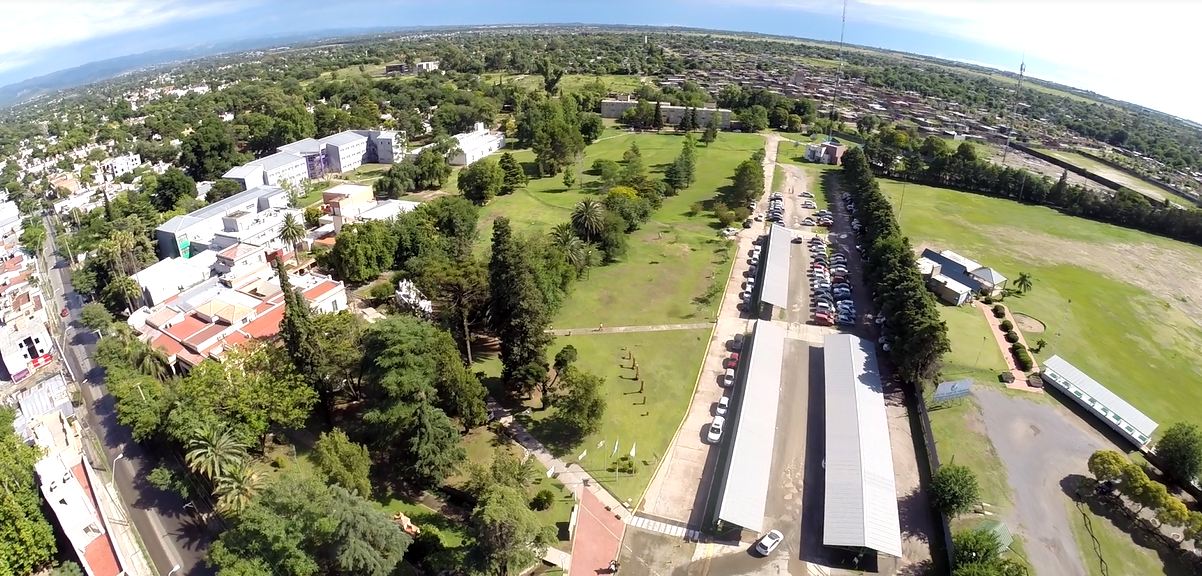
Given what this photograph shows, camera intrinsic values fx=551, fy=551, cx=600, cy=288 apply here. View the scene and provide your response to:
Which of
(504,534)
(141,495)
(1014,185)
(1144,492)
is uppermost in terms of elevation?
(1014,185)

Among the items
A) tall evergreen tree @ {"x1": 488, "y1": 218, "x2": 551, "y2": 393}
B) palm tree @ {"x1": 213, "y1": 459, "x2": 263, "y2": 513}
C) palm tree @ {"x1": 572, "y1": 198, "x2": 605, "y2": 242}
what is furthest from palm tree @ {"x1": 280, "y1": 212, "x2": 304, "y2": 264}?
palm tree @ {"x1": 213, "y1": 459, "x2": 263, "y2": 513}

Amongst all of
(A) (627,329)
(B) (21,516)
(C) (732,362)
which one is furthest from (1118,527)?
(B) (21,516)

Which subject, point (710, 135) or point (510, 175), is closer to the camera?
point (510, 175)

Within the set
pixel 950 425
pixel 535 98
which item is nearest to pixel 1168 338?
pixel 950 425

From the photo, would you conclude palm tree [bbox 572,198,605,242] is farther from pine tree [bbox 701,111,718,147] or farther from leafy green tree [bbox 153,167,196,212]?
leafy green tree [bbox 153,167,196,212]

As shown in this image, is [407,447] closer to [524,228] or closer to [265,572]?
[265,572]

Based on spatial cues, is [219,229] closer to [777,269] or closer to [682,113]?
[777,269]

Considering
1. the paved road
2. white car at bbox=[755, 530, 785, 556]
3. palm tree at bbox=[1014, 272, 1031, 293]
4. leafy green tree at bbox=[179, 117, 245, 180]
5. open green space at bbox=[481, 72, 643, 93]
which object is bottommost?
the paved road
